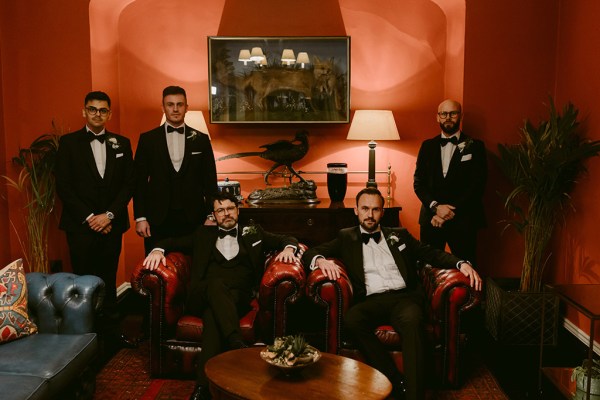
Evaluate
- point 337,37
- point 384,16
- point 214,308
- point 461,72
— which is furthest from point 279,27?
point 214,308

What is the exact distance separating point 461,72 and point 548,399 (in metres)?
2.68

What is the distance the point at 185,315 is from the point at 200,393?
598 mm

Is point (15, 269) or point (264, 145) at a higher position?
point (264, 145)

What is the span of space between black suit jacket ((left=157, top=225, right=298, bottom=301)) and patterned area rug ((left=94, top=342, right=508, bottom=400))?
25.7 inches

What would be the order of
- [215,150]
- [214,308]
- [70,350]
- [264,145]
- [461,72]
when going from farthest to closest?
[215,150]
[264,145]
[461,72]
[214,308]
[70,350]

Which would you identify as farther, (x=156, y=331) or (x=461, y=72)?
(x=461, y=72)

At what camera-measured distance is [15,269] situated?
116 inches

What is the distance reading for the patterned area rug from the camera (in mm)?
3281

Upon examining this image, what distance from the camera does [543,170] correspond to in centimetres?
398

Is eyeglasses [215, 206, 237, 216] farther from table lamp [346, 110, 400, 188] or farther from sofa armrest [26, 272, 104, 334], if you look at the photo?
table lamp [346, 110, 400, 188]

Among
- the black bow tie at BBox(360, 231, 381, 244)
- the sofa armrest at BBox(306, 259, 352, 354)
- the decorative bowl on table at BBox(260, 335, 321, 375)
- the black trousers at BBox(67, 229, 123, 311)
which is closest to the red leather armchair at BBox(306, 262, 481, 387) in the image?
the sofa armrest at BBox(306, 259, 352, 354)

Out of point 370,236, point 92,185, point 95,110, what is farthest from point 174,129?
point 370,236

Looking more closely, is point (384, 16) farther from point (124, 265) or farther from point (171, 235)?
point (124, 265)

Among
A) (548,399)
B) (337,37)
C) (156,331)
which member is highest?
(337,37)
